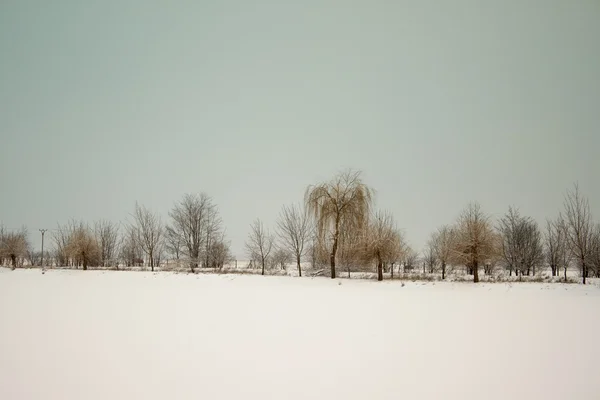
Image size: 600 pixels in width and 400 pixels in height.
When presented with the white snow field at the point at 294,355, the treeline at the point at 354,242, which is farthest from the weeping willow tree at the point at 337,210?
the white snow field at the point at 294,355

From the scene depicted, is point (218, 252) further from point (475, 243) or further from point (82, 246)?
point (475, 243)

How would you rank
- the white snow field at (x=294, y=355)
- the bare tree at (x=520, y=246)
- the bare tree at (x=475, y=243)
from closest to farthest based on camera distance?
the white snow field at (x=294, y=355)
the bare tree at (x=475, y=243)
the bare tree at (x=520, y=246)

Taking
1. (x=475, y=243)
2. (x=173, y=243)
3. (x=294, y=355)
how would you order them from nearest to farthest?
(x=294, y=355) → (x=475, y=243) → (x=173, y=243)

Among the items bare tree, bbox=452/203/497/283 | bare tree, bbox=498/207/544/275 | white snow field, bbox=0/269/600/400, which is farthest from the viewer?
bare tree, bbox=498/207/544/275

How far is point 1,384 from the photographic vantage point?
10.4 feet

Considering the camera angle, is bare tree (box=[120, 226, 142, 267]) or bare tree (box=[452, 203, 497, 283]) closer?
bare tree (box=[452, 203, 497, 283])

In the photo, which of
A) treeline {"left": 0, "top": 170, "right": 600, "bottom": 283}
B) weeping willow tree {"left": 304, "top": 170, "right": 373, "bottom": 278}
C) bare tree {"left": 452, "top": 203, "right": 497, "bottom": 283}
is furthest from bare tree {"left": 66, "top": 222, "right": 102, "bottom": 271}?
bare tree {"left": 452, "top": 203, "right": 497, "bottom": 283}

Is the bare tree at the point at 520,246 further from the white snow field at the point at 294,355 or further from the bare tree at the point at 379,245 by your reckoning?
the white snow field at the point at 294,355

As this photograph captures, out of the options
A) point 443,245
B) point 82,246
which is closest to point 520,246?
point 443,245

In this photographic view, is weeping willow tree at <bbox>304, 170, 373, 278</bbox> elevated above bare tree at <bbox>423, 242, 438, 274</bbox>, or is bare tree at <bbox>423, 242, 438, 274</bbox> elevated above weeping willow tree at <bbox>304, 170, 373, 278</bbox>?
weeping willow tree at <bbox>304, 170, 373, 278</bbox>

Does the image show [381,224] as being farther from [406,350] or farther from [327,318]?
[406,350]

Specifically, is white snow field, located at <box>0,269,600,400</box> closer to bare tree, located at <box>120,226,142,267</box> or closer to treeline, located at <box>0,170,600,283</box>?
treeline, located at <box>0,170,600,283</box>

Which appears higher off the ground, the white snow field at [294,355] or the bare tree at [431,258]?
the white snow field at [294,355]

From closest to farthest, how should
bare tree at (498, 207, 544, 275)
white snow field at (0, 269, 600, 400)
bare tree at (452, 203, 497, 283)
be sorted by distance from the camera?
white snow field at (0, 269, 600, 400), bare tree at (452, 203, 497, 283), bare tree at (498, 207, 544, 275)
